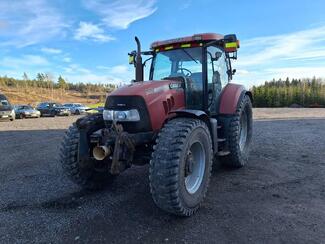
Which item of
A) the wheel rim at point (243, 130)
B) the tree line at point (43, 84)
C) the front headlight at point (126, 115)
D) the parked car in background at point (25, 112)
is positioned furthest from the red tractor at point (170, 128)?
the tree line at point (43, 84)

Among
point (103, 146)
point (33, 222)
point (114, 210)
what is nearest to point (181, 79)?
point (103, 146)

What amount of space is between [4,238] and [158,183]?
190 cm

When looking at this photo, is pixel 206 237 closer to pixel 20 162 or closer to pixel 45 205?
pixel 45 205

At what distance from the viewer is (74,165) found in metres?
4.98

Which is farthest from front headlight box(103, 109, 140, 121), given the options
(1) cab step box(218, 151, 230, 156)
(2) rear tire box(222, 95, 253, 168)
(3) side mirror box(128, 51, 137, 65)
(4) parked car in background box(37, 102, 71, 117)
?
(4) parked car in background box(37, 102, 71, 117)

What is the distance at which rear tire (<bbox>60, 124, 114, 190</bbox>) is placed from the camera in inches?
196

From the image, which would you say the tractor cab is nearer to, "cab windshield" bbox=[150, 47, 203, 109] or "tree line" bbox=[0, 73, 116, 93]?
"cab windshield" bbox=[150, 47, 203, 109]

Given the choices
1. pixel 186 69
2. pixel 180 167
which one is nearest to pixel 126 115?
pixel 180 167

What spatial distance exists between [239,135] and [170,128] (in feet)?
9.39

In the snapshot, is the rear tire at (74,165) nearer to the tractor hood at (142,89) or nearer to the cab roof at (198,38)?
the tractor hood at (142,89)

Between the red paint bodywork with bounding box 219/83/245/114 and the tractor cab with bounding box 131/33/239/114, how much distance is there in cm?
11

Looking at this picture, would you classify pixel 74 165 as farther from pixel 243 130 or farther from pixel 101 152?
pixel 243 130

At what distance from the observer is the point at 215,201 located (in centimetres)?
489

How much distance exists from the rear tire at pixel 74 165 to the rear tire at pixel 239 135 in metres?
2.37
